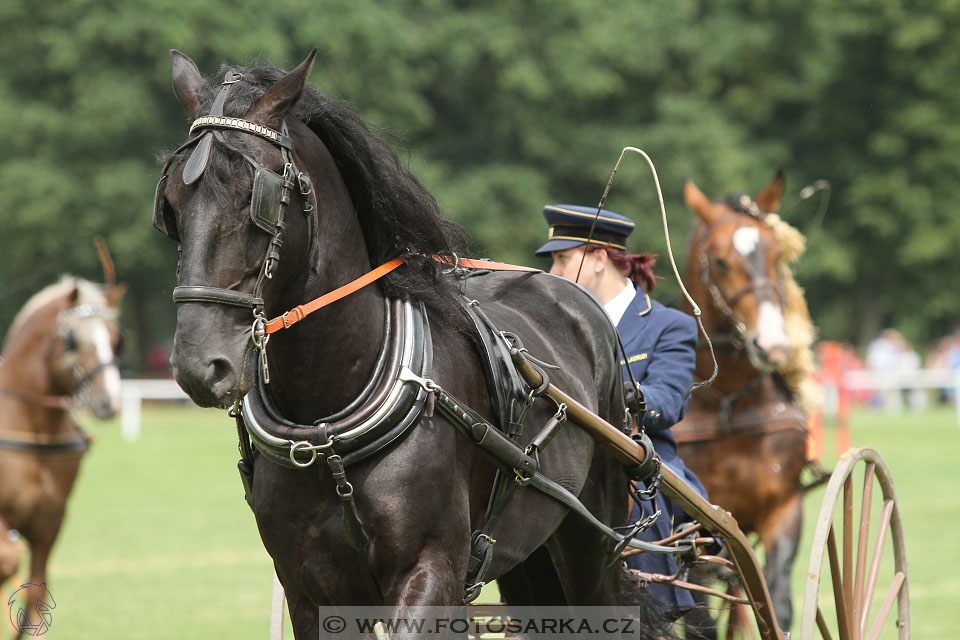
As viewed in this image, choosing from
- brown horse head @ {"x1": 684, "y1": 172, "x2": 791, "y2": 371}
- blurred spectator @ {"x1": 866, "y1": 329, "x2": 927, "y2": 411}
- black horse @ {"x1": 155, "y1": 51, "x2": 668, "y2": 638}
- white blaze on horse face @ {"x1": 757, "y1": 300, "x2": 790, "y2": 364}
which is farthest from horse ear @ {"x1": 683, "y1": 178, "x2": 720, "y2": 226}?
blurred spectator @ {"x1": 866, "y1": 329, "x2": 927, "y2": 411}

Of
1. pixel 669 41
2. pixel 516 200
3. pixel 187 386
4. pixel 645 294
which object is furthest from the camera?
pixel 669 41

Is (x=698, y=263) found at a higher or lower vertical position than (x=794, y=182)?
higher

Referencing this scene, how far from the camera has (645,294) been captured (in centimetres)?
489

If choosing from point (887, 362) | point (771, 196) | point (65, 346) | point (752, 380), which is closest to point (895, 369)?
point (887, 362)

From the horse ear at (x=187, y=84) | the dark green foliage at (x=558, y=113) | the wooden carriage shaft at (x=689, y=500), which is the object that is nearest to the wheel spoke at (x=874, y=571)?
the wooden carriage shaft at (x=689, y=500)

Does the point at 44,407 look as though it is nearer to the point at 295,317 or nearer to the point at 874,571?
the point at 874,571

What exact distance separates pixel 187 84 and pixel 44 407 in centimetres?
520

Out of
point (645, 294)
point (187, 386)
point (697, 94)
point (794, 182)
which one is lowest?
point (794, 182)

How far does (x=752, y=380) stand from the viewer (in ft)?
22.0

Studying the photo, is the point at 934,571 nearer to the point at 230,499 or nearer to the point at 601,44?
the point at 230,499

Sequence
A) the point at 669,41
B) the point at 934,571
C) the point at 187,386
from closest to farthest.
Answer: the point at 187,386, the point at 934,571, the point at 669,41

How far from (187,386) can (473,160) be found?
30836 millimetres

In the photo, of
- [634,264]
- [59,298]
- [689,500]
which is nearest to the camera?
[689,500]

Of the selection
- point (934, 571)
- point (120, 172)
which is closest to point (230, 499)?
point (934, 571)
